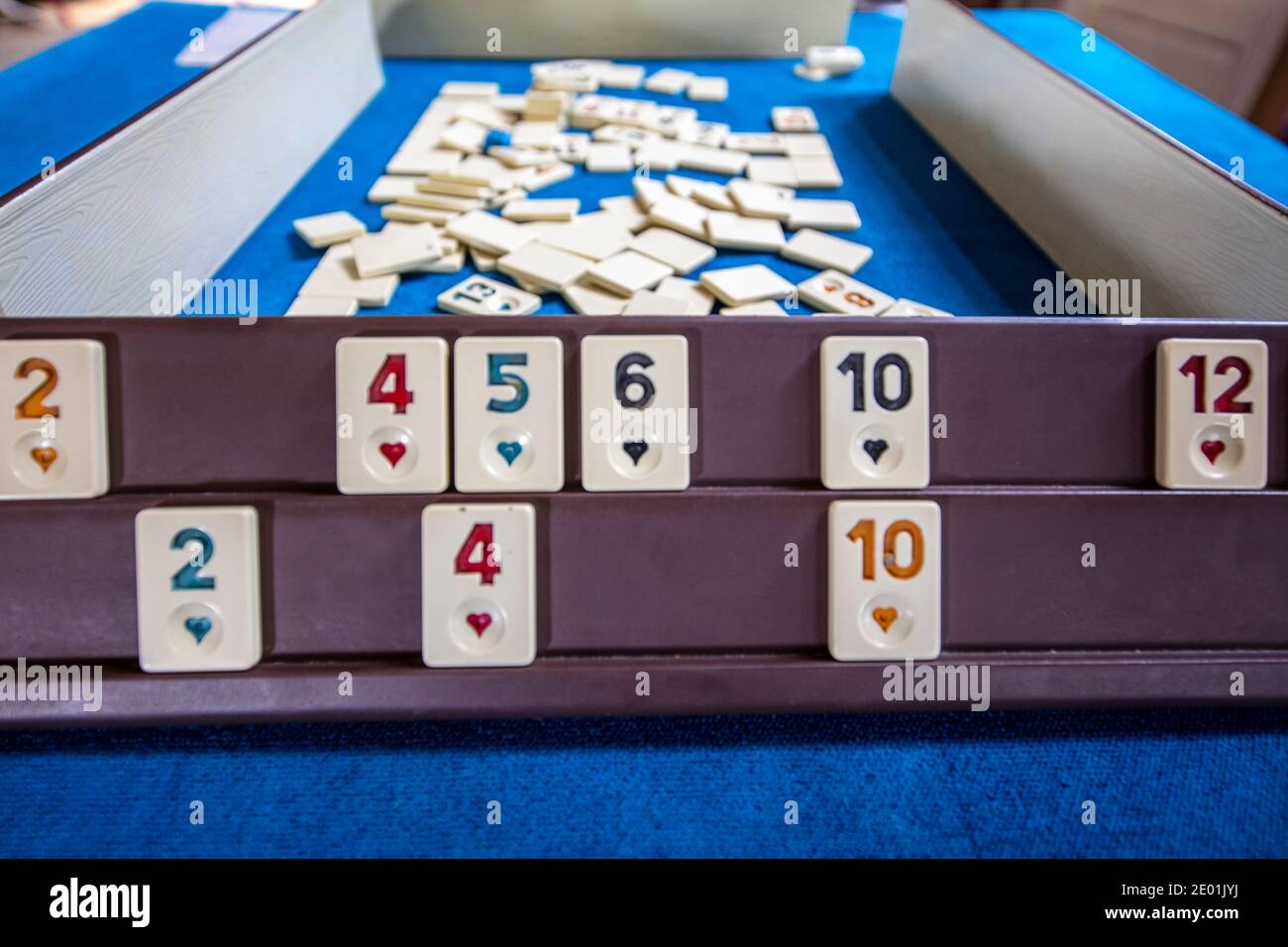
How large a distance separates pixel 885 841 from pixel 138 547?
23.9 inches

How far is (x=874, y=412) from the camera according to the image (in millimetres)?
745

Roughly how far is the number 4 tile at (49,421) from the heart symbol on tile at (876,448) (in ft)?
1.97

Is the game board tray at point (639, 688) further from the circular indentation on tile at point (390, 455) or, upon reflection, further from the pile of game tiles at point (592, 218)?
the pile of game tiles at point (592, 218)

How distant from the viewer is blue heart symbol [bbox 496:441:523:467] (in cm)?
74

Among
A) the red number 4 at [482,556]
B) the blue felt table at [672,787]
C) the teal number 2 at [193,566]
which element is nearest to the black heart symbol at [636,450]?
the red number 4 at [482,556]

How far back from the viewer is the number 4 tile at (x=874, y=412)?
29.3 inches

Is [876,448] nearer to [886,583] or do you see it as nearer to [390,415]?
[886,583]

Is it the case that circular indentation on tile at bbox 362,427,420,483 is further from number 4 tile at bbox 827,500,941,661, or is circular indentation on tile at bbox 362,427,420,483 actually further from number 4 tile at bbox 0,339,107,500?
number 4 tile at bbox 827,500,941,661

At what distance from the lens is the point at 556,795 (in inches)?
28.6

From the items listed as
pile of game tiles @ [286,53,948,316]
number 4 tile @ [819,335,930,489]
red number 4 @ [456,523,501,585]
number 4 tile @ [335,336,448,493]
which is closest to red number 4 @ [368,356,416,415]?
number 4 tile @ [335,336,448,493]

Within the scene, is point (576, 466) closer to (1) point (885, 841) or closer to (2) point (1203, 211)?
(1) point (885, 841)

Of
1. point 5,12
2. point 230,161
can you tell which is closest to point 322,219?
point 230,161

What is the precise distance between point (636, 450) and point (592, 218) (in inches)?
46.0

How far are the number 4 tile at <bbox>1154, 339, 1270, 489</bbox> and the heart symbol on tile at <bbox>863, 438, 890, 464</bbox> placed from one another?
23 centimetres
